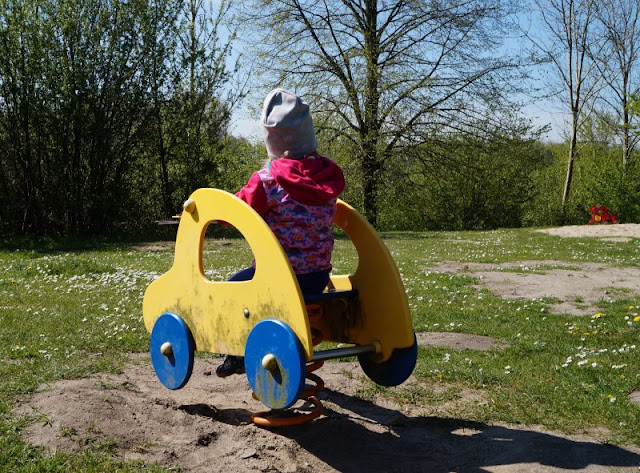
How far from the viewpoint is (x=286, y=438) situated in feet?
14.3

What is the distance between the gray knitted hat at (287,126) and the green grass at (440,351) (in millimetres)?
2070

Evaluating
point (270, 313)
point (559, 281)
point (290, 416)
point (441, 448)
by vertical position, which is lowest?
point (441, 448)

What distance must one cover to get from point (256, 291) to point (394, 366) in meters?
1.08

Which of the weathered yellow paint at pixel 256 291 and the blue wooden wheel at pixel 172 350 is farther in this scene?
the blue wooden wheel at pixel 172 350

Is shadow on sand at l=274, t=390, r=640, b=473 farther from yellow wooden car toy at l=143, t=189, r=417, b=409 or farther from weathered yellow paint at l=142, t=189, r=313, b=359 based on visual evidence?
weathered yellow paint at l=142, t=189, r=313, b=359

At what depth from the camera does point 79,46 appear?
2070 cm

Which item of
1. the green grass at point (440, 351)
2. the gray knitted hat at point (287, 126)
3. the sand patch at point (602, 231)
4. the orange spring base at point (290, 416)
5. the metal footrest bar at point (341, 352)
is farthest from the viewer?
the sand patch at point (602, 231)

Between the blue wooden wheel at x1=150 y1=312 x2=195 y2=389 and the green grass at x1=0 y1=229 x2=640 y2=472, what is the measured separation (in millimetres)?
737

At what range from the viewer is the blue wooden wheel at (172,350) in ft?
14.7

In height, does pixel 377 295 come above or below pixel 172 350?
above

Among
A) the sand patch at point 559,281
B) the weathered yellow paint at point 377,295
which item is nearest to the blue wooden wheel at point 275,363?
the weathered yellow paint at point 377,295

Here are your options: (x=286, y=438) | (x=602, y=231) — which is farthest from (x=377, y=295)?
(x=602, y=231)

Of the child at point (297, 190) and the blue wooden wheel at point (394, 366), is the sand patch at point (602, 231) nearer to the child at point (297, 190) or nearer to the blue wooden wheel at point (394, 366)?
the blue wooden wheel at point (394, 366)

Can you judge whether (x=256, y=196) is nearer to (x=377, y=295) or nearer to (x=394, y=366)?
(x=377, y=295)
